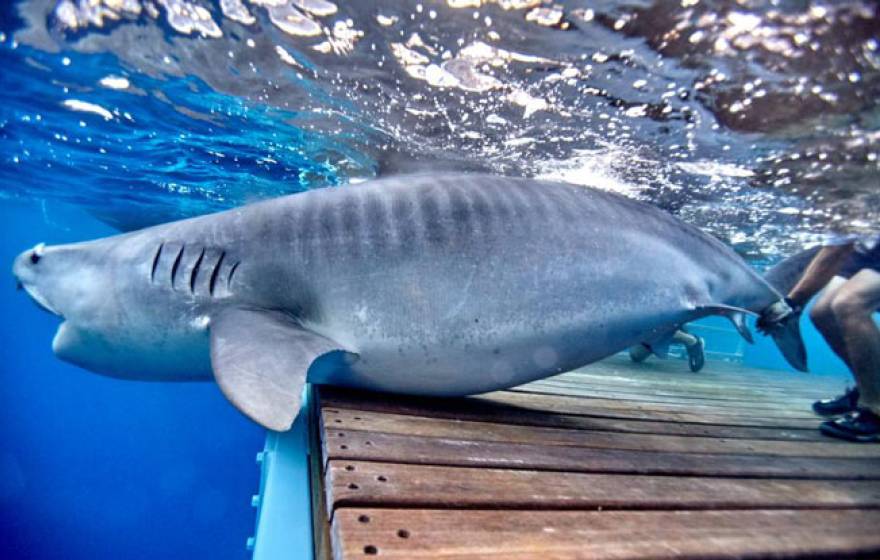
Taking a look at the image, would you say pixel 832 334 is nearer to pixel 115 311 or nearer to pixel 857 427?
pixel 857 427

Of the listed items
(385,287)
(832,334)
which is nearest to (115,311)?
(385,287)

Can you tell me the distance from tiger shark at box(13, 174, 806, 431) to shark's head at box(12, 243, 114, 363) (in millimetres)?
11

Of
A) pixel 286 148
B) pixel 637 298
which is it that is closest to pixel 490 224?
pixel 637 298

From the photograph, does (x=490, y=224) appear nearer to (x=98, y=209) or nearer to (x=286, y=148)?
(x=286, y=148)

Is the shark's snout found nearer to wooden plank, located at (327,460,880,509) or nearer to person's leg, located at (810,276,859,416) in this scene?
wooden plank, located at (327,460,880,509)

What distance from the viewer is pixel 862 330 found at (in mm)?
4918

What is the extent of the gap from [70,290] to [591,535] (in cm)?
387

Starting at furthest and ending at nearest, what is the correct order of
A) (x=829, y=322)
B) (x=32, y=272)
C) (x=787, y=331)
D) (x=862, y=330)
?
(x=829, y=322) → (x=787, y=331) → (x=862, y=330) → (x=32, y=272)

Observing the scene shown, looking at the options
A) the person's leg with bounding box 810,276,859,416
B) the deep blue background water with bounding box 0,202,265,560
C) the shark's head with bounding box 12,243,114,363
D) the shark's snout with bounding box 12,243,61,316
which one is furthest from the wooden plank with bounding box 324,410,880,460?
the deep blue background water with bounding box 0,202,265,560

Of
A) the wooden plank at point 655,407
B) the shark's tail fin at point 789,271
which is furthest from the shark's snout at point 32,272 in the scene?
the shark's tail fin at point 789,271

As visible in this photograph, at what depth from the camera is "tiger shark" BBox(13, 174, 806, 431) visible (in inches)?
121

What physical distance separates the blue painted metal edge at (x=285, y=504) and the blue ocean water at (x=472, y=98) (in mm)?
4427

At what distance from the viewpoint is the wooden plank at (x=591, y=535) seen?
1.60m

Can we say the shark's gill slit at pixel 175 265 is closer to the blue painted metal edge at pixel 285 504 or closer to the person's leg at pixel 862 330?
the blue painted metal edge at pixel 285 504
